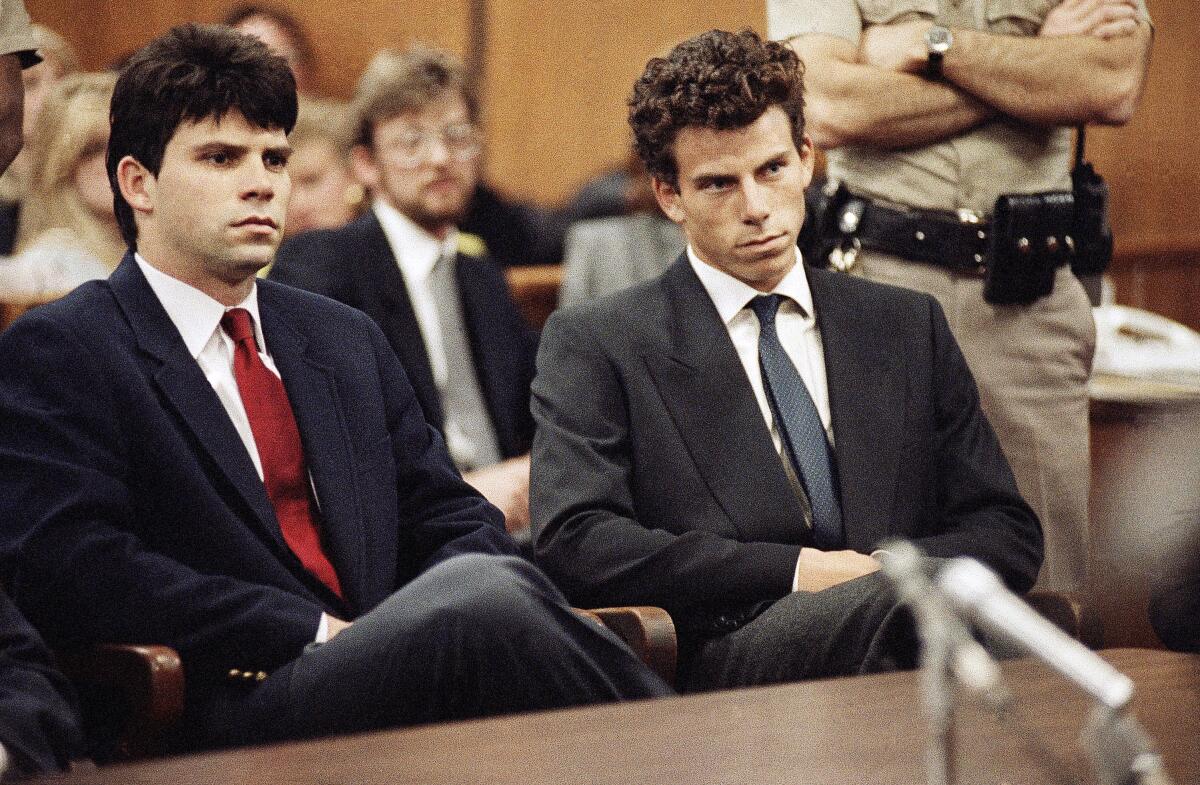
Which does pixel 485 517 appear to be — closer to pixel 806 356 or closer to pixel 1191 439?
pixel 806 356

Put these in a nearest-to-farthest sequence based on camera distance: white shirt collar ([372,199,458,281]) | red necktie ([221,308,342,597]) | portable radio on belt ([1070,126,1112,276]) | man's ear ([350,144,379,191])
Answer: red necktie ([221,308,342,597]) → portable radio on belt ([1070,126,1112,276]) → white shirt collar ([372,199,458,281]) → man's ear ([350,144,379,191])

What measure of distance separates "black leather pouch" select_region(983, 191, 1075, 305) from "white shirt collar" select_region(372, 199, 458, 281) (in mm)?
1327

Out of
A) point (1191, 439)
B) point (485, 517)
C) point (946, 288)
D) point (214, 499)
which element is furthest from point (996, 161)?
point (214, 499)

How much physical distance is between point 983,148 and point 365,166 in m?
1.53

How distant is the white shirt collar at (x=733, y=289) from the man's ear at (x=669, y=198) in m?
0.06

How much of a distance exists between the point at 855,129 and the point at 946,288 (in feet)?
1.00

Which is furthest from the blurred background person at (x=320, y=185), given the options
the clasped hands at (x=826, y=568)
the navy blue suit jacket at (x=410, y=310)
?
the clasped hands at (x=826, y=568)

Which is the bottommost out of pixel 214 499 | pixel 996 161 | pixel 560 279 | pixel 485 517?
pixel 560 279

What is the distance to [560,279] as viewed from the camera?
4676 millimetres

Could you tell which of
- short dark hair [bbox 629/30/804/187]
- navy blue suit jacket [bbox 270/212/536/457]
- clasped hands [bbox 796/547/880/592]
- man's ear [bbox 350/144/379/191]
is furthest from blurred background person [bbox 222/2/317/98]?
clasped hands [bbox 796/547/880/592]

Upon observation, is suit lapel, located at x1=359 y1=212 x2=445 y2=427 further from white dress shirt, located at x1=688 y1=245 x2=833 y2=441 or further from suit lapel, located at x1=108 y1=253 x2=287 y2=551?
suit lapel, located at x1=108 y1=253 x2=287 y2=551

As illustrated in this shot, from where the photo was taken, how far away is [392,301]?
332 centimetres

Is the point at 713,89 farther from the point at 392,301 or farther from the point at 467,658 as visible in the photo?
the point at 392,301

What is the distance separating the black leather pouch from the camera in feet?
8.56
